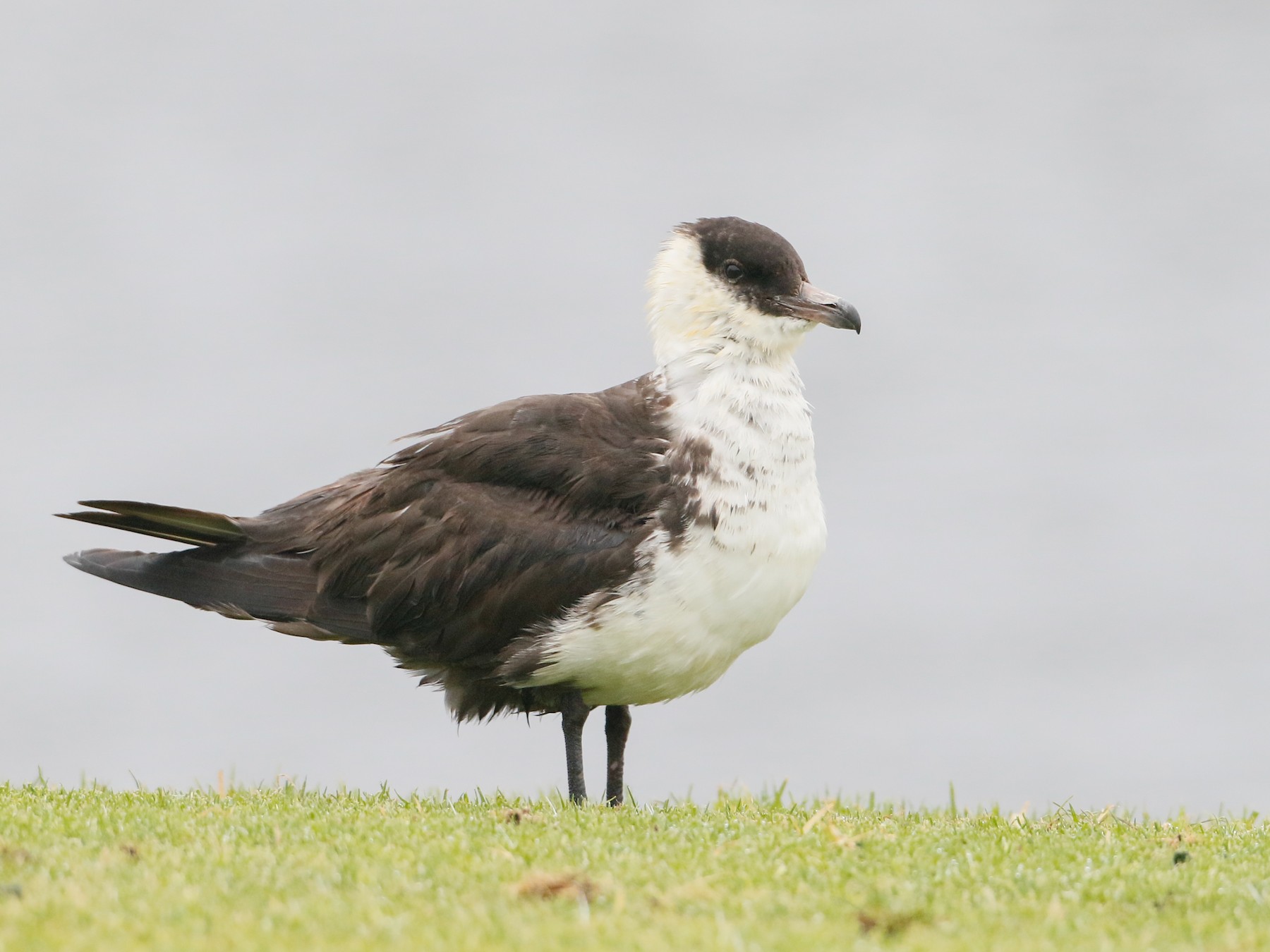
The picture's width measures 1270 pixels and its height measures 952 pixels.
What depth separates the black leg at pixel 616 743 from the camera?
749 cm

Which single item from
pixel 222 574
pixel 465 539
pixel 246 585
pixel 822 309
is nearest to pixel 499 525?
pixel 465 539

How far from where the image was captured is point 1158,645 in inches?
950

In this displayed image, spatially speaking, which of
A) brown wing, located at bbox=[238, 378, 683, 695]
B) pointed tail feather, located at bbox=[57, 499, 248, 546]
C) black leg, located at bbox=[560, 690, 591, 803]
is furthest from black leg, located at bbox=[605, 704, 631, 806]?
pointed tail feather, located at bbox=[57, 499, 248, 546]

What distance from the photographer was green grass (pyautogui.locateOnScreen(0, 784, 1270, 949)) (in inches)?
175

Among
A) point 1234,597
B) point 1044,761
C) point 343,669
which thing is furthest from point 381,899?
point 1234,597

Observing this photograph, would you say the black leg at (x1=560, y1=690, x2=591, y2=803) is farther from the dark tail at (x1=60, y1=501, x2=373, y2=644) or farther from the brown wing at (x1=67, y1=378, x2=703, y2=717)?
the dark tail at (x1=60, y1=501, x2=373, y2=644)

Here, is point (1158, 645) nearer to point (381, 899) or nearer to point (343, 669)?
point (343, 669)

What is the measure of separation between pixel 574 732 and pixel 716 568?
1030 millimetres

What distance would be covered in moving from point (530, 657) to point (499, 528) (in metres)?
0.61

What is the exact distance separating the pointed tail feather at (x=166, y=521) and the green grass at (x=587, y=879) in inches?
61.8

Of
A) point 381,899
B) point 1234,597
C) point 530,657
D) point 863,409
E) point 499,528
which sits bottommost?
point 381,899

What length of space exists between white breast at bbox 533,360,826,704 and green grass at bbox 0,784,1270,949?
79cm

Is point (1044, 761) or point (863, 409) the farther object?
point (863, 409)

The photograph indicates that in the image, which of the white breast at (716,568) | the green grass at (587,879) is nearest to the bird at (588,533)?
the white breast at (716,568)
